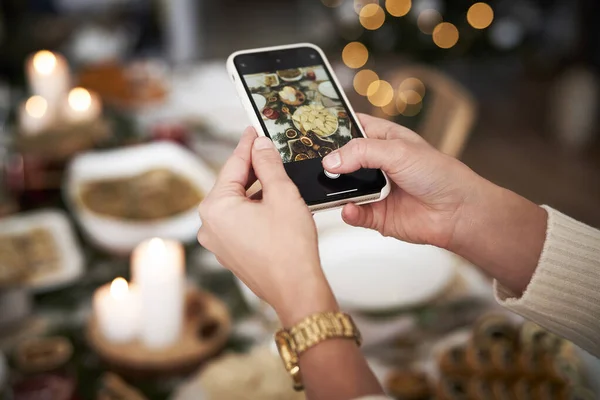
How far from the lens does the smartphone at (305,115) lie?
→ 2.01 ft

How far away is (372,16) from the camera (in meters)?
2.95

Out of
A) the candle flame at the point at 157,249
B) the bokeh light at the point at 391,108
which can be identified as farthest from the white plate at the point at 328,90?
the bokeh light at the point at 391,108

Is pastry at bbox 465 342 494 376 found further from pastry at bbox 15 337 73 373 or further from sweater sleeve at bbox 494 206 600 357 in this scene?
pastry at bbox 15 337 73 373

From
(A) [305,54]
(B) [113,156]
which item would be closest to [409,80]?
(B) [113,156]

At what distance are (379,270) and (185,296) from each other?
327 millimetres

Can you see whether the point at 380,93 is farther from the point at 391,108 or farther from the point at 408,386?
the point at 408,386

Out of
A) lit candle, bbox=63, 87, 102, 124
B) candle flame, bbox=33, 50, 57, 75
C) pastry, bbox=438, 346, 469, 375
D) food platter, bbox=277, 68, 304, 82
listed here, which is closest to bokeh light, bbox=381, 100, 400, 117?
lit candle, bbox=63, 87, 102, 124

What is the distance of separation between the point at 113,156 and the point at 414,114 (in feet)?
3.50

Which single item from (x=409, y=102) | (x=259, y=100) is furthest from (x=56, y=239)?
(x=409, y=102)

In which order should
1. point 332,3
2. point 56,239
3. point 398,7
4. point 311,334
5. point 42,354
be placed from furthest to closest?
point 332,3, point 398,7, point 56,239, point 42,354, point 311,334

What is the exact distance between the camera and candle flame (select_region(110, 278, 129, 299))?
2.95 feet

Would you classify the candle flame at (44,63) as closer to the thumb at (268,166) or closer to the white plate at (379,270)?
the white plate at (379,270)

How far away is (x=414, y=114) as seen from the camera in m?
2.00

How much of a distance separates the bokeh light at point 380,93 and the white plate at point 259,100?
124 cm
